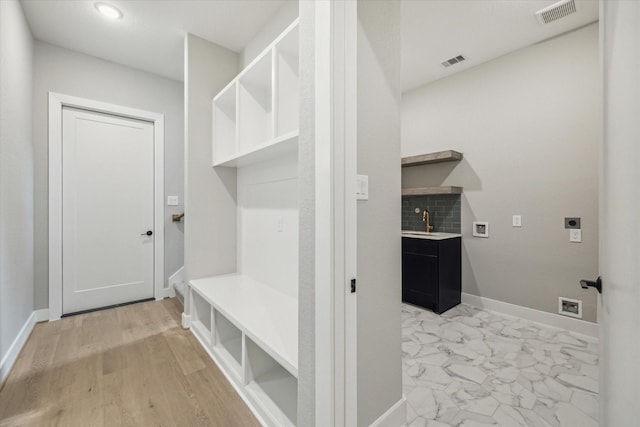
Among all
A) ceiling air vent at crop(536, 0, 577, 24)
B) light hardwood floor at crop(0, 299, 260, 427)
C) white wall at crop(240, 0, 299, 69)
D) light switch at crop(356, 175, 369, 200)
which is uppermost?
ceiling air vent at crop(536, 0, 577, 24)

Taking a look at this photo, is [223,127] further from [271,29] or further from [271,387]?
A: [271,387]

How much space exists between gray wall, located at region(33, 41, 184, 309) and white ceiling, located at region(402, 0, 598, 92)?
2.96m

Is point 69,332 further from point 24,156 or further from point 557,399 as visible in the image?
point 557,399

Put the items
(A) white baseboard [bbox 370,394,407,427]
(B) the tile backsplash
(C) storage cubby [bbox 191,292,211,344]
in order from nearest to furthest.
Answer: (A) white baseboard [bbox 370,394,407,427]
(C) storage cubby [bbox 191,292,211,344]
(B) the tile backsplash

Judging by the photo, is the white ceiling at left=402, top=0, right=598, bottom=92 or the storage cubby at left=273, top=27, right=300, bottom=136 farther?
the white ceiling at left=402, top=0, right=598, bottom=92

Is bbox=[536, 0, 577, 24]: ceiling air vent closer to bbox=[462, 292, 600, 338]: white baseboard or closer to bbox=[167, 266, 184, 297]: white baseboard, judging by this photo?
bbox=[462, 292, 600, 338]: white baseboard

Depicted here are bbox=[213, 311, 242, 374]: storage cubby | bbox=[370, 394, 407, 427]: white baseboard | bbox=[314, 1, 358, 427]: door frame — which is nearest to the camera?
bbox=[314, 1, 358, 427]: door frame

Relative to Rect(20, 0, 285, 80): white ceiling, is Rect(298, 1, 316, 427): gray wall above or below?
below

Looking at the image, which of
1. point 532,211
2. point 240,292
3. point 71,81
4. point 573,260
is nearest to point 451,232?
point 532,211

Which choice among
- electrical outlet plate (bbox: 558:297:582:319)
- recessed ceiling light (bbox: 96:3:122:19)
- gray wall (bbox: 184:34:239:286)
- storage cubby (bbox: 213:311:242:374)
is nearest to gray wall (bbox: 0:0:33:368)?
recessed ceiling light (bbox: 96:3:122:19)

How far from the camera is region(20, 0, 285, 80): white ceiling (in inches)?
87.5

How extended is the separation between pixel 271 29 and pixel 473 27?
1.82 m

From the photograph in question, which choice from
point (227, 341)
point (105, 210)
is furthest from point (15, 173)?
point (227, 341)

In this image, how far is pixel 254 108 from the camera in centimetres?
231
